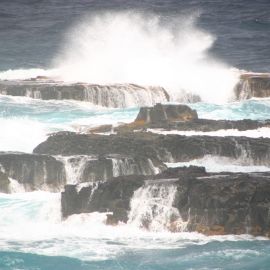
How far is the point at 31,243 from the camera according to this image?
2105 centimetres

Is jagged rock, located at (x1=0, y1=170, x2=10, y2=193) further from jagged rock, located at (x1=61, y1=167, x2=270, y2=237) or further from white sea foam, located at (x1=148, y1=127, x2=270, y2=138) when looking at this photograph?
white sea foam, located at (x1=148, y1=127, x2=270, y2=138)

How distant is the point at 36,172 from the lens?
88.1 ft

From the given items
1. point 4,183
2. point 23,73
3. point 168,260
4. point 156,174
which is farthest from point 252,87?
point 168,260

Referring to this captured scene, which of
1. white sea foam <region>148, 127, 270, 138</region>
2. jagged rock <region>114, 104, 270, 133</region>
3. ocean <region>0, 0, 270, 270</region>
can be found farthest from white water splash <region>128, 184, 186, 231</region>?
jagged rock <region>114, 104, 270, 133</region>

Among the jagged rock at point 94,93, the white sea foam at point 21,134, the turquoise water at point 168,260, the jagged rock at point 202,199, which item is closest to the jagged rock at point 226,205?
the jagged rock at point 202,199

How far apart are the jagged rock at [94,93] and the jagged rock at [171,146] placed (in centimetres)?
1681

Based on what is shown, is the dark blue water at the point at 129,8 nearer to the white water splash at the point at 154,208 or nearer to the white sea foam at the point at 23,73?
the white sea foam at the point at 23,73

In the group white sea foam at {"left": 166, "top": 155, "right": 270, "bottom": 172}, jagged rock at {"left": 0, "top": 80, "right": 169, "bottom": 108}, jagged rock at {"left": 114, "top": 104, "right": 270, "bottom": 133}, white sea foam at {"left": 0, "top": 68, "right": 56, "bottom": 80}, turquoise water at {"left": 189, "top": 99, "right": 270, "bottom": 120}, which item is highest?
white sea foam at {"left": 0, "top": 68, "right": 56, "bottom": 80}

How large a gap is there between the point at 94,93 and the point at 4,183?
21500 millimetres

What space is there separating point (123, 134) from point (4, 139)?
6551 mm

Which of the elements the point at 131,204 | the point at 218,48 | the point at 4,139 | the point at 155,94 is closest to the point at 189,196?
the point at 131,204

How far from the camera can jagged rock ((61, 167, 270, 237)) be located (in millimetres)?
21500

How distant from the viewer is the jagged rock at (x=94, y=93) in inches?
1868

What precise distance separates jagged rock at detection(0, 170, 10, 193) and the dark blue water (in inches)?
1616
